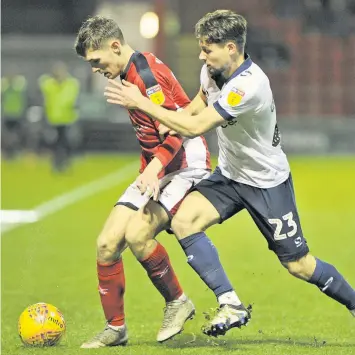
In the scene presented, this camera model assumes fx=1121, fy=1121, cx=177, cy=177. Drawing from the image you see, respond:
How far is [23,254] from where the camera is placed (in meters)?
11.5

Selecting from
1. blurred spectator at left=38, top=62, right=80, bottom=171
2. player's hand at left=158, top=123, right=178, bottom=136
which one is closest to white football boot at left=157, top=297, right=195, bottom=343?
player's hand at left=158, top=123, right=178, bottom=136

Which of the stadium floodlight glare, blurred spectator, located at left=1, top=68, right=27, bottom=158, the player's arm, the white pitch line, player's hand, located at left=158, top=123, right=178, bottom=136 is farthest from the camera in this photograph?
the stadium floodlight glare

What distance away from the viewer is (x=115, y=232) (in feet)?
22.6

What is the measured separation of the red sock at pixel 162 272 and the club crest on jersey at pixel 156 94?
95cm

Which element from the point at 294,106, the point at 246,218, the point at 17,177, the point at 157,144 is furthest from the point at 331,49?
the point at 157,144

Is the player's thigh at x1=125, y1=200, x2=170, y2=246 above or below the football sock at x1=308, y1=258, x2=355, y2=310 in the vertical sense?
above

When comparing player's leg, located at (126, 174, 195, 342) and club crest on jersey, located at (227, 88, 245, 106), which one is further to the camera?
player's leg, located at (126, 174, 195, 342)

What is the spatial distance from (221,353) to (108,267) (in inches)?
35.5

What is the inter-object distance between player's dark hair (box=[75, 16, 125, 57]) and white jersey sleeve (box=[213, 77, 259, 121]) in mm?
825

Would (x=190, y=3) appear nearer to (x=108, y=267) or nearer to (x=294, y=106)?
(x=294, y=106)

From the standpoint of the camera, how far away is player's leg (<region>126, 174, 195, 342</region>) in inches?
273

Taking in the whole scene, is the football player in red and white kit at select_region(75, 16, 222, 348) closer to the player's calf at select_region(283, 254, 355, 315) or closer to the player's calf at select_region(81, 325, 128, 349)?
the player's calf at select_region(81, 325, 128, 349)

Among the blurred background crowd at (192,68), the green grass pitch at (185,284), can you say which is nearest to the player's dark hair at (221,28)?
the green grass pitch at (185,284)

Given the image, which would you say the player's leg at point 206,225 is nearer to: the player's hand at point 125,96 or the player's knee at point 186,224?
the player's knee at point 186,224
